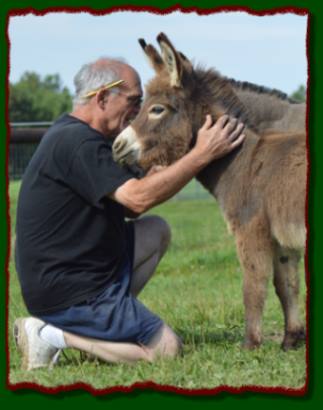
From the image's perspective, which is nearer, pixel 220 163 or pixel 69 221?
pixel 69 221

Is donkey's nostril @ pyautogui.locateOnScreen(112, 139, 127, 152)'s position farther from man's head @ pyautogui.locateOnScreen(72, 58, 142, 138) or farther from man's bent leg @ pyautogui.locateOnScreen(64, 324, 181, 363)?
man's bent leg @ pyautogui.locateOnScreen(64, 324, 181, 363)

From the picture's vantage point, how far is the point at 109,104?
5.27m

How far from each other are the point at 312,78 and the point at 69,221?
6.39 feet

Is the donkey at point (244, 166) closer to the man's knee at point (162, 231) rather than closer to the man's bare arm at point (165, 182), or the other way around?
the man's bare arm at point (165, 182)

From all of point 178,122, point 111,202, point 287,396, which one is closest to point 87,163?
point 111,202

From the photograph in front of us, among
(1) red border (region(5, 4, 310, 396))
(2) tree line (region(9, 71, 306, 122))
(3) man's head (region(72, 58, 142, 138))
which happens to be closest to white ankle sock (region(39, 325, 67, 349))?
(1) red border (region(5, 4, 310, 396))

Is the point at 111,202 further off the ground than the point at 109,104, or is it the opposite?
the point at 109,104

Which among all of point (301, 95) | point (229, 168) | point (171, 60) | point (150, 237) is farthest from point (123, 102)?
point (301, 95)

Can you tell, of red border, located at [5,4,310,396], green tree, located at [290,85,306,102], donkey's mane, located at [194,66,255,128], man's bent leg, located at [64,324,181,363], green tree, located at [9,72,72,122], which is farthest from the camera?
green tree, located at [9,72,72,122]

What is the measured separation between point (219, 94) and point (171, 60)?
0.49 meters

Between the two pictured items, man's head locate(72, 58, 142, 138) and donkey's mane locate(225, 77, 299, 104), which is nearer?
man's head locate(72, 58, 142, 138)

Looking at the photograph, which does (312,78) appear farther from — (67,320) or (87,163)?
→ (67,320)

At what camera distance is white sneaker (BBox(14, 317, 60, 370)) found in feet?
17.2

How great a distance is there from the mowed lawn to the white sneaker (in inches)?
4.1
